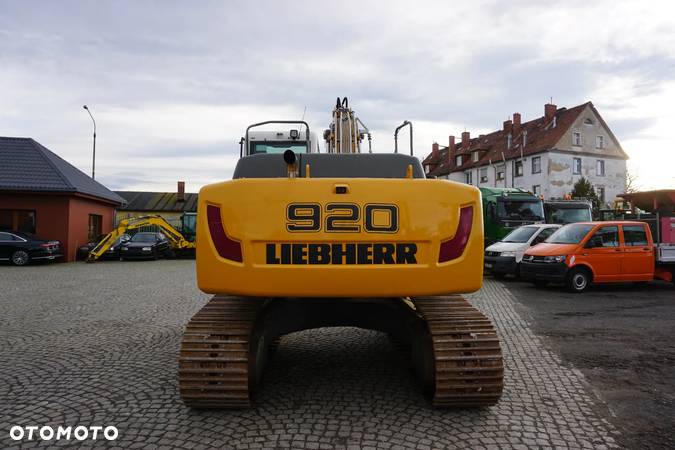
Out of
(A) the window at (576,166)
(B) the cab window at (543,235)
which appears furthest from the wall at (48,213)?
(A) the window at (576,166)

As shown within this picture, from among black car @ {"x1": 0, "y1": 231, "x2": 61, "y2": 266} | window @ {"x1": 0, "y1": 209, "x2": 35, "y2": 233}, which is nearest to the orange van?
black car @ {"x1": 0, "y1": 231, "x2": 61, "y2": 266}

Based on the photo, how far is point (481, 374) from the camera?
3605 mm

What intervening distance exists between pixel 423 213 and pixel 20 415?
331cm

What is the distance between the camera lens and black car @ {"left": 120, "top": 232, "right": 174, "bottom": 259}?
22.0 metres

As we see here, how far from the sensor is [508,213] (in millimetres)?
16891

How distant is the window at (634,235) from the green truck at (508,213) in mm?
4899

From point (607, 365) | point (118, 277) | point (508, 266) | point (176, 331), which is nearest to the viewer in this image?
point (607, 365)

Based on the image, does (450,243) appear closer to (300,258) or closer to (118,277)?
(300,258)

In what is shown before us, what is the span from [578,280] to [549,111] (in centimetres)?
4180

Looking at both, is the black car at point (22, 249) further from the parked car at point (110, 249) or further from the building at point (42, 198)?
the parked car at point (110, 249)

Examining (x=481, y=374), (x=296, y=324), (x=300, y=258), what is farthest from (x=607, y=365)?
(x=300, y=258)

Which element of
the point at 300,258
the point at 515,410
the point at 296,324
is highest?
the point at 300,258

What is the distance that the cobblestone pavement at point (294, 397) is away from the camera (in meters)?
3.34

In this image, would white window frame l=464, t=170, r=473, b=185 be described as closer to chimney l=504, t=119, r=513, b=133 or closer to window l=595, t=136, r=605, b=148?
chimney l=504, t=119, r=513, b=133
